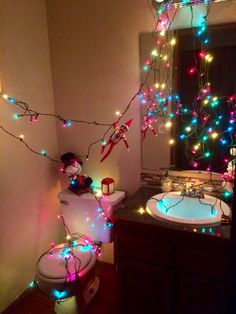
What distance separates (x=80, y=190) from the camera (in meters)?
2.18

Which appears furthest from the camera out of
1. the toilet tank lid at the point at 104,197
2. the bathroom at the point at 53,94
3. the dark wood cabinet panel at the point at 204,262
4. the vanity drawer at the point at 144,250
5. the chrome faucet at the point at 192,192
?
the toilet tank lid at the point at 104,197

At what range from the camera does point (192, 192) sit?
182cm

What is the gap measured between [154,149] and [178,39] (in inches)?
29.2

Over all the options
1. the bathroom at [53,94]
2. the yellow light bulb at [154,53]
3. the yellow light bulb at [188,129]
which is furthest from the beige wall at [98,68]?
the yellow light bulb at [188,129]

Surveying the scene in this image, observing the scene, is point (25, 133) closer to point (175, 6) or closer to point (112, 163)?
point (112, 163)

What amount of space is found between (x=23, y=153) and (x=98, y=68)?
83 cm

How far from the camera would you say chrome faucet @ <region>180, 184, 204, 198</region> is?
1798 millimetres

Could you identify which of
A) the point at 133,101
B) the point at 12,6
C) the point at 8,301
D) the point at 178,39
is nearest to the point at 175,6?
the point at 178,39

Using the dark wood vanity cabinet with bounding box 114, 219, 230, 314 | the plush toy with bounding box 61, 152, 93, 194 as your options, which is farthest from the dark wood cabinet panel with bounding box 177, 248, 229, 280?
the plush toy with bounding box 61, 152, 93, 194

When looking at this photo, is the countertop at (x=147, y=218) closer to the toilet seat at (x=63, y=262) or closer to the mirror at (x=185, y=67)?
the mirror at (x=185, y=67)

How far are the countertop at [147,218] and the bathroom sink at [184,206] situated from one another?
2.1 inches

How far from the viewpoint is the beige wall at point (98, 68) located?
6.37 feet

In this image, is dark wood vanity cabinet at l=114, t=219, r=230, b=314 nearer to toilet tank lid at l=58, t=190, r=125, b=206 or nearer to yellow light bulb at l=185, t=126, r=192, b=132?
toilet tank lid at l=58, t=190, r=125, b=206

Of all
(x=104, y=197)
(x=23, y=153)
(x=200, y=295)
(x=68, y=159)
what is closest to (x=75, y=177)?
(x=68, y=159)
